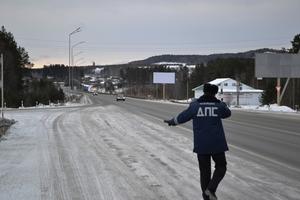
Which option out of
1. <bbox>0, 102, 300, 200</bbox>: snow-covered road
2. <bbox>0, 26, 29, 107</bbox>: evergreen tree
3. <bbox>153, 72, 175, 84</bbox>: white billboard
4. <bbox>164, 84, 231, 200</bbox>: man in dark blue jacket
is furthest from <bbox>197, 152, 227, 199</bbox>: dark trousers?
<bbox>153, 72, 175, 84</bbox>: white billboard

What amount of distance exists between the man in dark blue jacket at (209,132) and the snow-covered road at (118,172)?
36.5 inches

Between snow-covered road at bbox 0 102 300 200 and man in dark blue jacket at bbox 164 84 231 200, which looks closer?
man in dark blue jacket at bbox 164 84 231 200

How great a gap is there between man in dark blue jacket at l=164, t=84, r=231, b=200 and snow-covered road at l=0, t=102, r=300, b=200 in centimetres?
93

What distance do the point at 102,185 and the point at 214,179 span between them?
2.76m

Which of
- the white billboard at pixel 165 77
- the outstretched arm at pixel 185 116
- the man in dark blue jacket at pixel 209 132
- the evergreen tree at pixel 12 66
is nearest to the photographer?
the man in dark blue jacket at pixel 209 132

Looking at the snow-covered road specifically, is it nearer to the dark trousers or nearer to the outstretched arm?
the dark trousers

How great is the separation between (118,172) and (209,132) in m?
4.15

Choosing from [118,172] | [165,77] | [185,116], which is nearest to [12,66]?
[165,77]

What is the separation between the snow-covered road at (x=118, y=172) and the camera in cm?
920

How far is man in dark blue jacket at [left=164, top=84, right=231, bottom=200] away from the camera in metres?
7.85

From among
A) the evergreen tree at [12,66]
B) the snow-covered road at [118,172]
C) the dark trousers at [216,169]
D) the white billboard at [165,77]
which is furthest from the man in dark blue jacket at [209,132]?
the white billboard at [165,77]

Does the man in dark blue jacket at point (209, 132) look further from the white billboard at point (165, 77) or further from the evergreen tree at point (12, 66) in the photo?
the white billboard at point (165, 77)

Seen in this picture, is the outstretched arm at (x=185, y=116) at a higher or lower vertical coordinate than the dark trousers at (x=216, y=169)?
higher

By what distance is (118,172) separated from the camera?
11.6 meters
